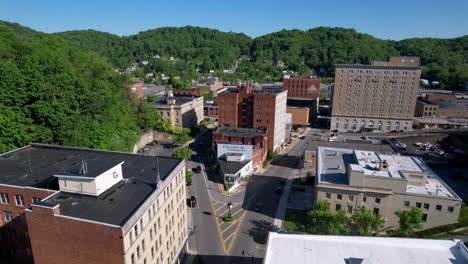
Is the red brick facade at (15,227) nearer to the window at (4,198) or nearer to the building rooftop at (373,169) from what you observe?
the window at (4,198)

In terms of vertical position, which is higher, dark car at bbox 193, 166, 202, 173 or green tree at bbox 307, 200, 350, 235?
green tree at bbox 307, 200, 350, 235

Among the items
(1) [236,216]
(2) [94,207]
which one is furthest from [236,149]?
(2) [94,207]

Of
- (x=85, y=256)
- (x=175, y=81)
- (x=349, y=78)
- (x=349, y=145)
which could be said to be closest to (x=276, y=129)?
(x=349, y=145)

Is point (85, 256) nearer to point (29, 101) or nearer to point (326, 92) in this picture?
point (29, 101)

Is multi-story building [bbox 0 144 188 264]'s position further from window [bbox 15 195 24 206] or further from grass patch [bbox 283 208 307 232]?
grass patch [bbox 283 208 307 232]

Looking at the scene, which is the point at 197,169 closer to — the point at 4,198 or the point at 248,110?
the point at 248,110

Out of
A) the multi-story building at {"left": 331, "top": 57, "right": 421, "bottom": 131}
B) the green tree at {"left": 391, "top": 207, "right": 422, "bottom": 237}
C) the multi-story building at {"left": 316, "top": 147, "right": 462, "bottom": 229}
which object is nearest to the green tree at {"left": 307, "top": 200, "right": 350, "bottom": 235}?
the green tree at {"left": 391, "top": 207, "right": 422, "bottom": 237}

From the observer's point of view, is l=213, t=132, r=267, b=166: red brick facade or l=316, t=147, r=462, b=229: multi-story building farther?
l=213, t=132, r=267, b=166: red brick facade
